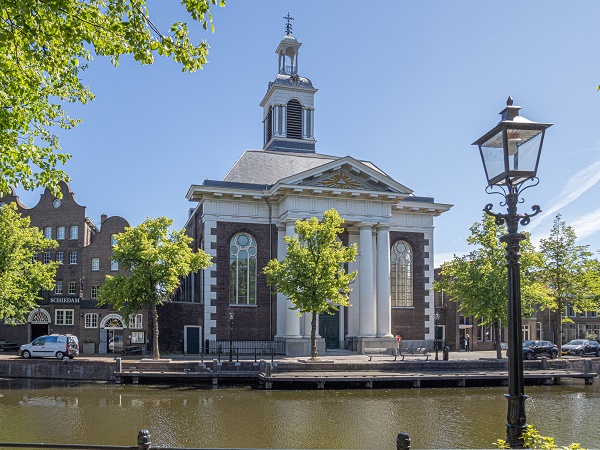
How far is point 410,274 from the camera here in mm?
45312

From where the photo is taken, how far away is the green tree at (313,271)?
1357 inches

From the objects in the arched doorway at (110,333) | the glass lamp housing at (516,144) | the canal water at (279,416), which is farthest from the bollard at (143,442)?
the arched doorway at (110,333)

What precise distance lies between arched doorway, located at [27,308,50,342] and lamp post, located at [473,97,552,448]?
47.3m

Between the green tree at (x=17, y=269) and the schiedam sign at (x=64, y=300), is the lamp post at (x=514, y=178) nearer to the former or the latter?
the green tree at (x=17, y=269)

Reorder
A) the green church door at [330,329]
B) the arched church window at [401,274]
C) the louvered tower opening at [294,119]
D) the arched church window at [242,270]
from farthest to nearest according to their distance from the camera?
the louvered tower opening at [294,119] < the arched church window at [401,274] < the green church door at [330,329] < the arched church window at [242,270]

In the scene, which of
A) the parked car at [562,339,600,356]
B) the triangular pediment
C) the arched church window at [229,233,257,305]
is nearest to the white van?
the arched church window at [229,233,257,305]

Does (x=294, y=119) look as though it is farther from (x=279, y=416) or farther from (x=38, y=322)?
(x=279, y=416)

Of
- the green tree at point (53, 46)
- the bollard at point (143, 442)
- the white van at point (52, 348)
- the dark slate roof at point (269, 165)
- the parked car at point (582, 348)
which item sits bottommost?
the parked car at point (582, 348)

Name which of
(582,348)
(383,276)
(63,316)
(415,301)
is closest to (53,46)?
(383,276)

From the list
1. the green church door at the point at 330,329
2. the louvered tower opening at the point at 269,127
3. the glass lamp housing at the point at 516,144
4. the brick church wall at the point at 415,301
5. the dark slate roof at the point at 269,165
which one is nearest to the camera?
the glass lamp housing at the point at 516,144

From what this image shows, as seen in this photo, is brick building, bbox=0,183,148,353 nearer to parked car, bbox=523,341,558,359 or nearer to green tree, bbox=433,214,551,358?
green tree, bbox=433,214,551,358

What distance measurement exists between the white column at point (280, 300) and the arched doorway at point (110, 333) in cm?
1148

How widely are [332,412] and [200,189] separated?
20.6 m

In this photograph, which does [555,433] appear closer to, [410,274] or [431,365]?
[431,365]
